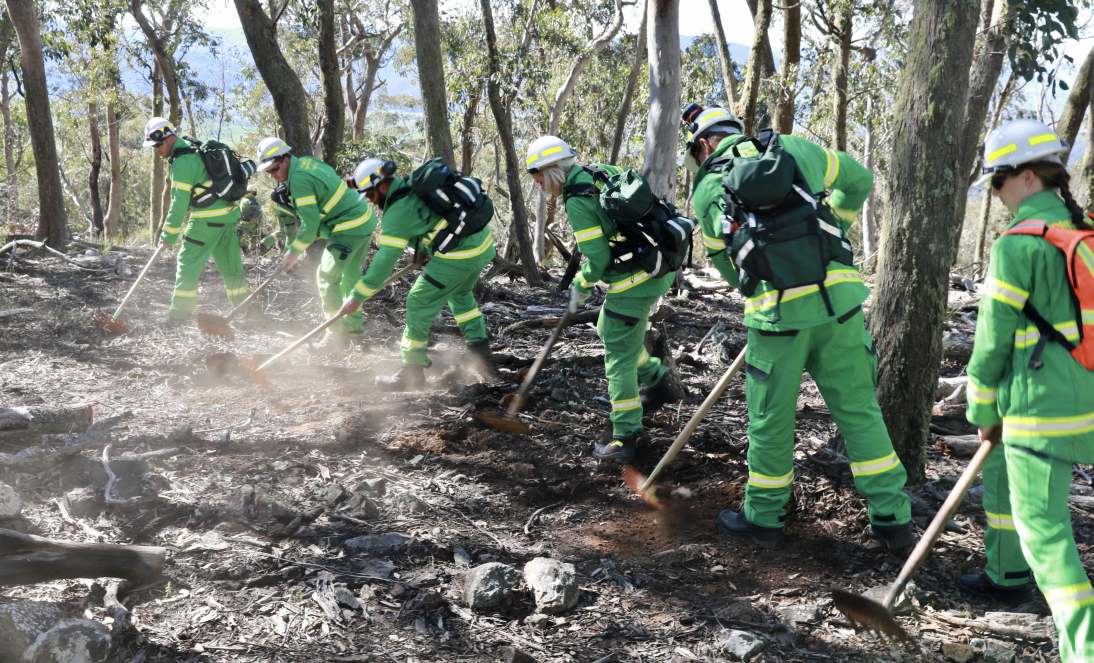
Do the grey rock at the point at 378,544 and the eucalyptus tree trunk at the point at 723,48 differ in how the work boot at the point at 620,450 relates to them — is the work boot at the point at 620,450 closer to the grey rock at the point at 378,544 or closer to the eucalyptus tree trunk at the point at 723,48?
the grey rock at the point at 378,544

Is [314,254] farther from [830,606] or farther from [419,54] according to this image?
[830,606]

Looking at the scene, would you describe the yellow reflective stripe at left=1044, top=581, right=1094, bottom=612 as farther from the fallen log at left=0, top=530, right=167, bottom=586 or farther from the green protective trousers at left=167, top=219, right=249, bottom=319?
the green protective trousers at left=167, top=219, right=249, bottom=319

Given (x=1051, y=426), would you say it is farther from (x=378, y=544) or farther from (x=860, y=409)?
(x=378, y=544)

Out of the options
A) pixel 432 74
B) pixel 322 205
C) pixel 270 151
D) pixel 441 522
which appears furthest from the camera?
pixel 432 74

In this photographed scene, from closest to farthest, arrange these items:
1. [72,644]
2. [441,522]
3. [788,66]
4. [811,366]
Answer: [72,644] → [811,366] → [441,522] → [788,66]

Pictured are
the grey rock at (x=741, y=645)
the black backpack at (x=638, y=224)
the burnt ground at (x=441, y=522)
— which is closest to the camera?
the grey rock at (x=741, y=645)

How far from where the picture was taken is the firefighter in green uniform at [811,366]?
3785mm

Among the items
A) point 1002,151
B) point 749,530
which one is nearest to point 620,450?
point 749,530

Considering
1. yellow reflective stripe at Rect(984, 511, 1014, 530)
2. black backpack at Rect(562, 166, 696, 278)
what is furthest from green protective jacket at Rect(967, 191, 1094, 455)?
black backpack at Rect(562, 166, 696, 278)

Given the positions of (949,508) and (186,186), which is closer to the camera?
(949,508)

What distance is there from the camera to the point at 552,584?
3.61 metres

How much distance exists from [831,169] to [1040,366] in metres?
1.55

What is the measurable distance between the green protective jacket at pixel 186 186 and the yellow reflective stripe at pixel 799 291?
6.14 m

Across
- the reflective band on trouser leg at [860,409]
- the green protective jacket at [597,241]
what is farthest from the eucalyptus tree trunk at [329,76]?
the reflective band on trouser leg at [860,409]
